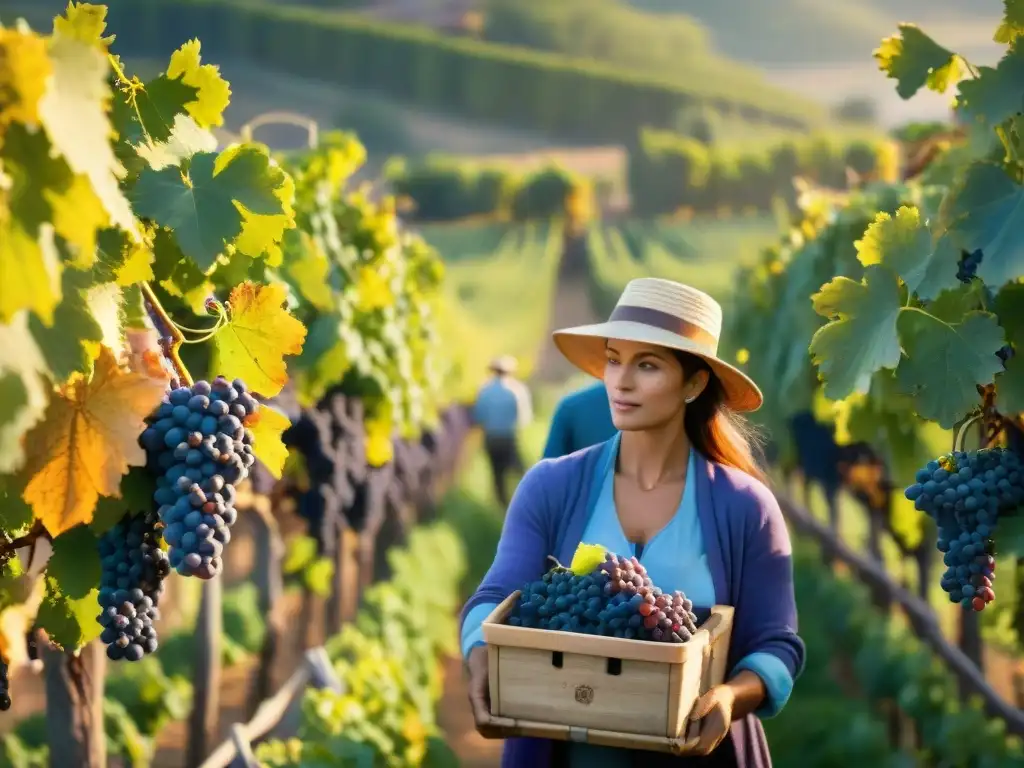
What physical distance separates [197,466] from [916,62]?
6.07 ft

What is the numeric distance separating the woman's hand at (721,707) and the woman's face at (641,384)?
55cm

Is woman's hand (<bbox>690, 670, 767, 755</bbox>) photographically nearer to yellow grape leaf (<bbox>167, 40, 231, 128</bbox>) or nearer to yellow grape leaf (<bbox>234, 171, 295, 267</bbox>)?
yellow grape leaf (<bbox>234, 171, 295, 267</bbox>)

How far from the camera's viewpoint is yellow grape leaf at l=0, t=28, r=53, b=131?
1881 millimetres

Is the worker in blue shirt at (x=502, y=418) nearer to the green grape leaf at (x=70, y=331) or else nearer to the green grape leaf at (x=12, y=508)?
the green grape leaf at (x=12, y=508)

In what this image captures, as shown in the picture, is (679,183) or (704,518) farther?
(679,183)

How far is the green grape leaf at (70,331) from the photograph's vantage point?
2.16 m

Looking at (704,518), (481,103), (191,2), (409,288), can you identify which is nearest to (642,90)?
(481,103)

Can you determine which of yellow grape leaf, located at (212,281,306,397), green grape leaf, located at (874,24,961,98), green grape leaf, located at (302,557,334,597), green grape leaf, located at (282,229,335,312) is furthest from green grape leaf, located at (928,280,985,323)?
green grape leaf, located at (302,557,334,597)

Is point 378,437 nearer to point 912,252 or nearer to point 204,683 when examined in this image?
point 204,683

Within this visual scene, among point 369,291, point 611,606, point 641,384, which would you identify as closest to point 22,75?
point 611,606

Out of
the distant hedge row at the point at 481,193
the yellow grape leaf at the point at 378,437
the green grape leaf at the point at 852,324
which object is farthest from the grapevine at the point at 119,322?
the distant hedge row at the point at 481,193

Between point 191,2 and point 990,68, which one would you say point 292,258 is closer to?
point 990,68

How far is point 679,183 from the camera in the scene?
54.6 meters

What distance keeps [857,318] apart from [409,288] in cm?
556
